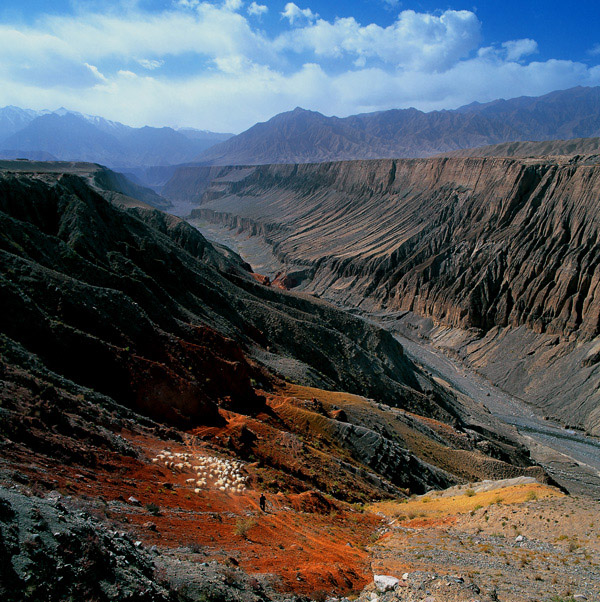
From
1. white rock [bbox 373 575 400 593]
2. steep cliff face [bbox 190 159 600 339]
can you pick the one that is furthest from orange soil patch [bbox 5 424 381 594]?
steep cliff face [bbox 190 159 600 339]

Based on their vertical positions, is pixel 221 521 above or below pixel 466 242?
below

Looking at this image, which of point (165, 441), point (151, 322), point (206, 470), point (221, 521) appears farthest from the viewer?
point (151, 322)

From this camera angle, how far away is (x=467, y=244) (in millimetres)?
70938

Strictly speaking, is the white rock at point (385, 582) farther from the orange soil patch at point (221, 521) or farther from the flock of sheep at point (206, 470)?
the flock of sheep at point (206, 470)

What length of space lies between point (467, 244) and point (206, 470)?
214 feet

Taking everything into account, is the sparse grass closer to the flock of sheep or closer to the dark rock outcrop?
the flock of sheep

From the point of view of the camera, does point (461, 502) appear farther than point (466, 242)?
No

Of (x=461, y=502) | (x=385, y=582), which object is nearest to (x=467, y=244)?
(x=461, y=502)

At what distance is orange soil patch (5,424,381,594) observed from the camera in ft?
30.6

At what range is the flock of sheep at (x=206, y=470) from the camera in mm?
13211

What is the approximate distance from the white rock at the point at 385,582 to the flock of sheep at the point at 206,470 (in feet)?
16.2

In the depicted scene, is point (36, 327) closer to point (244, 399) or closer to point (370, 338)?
point (244, 399)

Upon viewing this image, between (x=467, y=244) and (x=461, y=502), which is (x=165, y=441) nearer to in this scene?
(x=461, y=502)

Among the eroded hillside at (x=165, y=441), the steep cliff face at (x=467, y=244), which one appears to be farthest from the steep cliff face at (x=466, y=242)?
the eroded hillside at (x=165, y=441)
